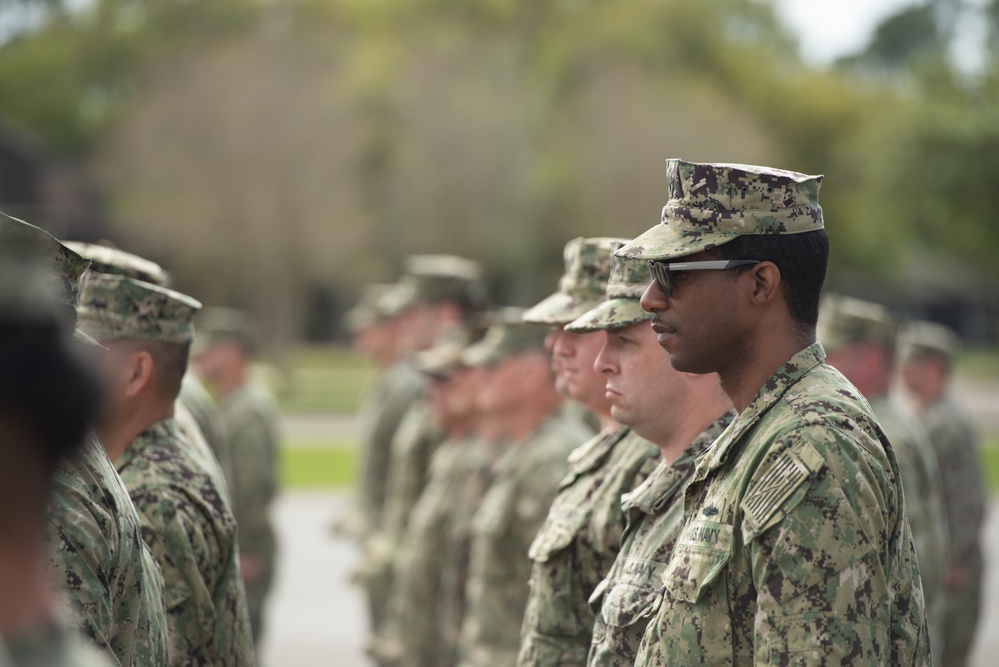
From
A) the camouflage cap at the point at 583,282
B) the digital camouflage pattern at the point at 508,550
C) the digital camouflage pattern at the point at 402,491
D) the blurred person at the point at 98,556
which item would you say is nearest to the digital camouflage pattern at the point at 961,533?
the digital camouflage pattern at the point at 402,491

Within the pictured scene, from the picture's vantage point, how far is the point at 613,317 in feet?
14.2

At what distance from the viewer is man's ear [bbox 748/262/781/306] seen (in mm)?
3092

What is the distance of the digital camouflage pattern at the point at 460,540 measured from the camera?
743 centimetres

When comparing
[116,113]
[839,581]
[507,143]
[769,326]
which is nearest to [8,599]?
[839,581]

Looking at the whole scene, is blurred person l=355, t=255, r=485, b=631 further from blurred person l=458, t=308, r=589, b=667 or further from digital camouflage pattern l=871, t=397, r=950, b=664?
digital camouflage pattern l=871, t=397, r=950, b=664

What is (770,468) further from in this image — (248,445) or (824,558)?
(248,445)

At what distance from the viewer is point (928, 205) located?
37500mm

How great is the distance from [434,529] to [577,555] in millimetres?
3438

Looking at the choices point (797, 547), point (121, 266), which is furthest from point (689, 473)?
point (121, 266)

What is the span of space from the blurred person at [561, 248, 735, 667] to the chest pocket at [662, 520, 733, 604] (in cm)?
54

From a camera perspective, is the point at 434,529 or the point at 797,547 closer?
the point at 797,547

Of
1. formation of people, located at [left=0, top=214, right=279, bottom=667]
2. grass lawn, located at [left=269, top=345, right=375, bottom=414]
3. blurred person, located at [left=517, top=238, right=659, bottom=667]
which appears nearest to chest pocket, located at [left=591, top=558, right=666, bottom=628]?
blurred person, located at [left=517, top=238, right=659, bottom=667]

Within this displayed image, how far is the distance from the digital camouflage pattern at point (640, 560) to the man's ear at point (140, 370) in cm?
161

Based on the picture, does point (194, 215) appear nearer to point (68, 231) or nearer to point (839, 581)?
point (68, 231)
